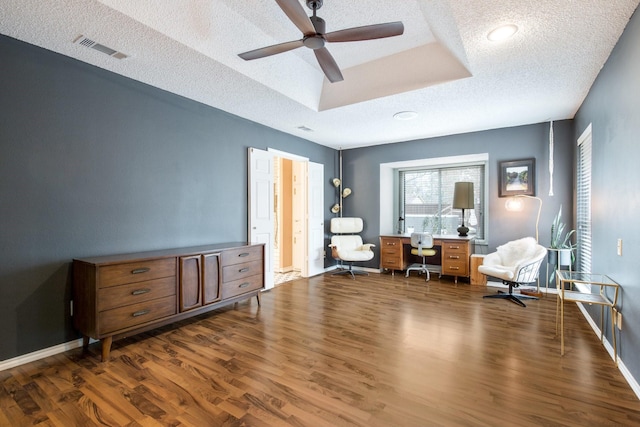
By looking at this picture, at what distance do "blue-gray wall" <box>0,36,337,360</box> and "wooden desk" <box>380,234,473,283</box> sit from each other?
3.40 meters

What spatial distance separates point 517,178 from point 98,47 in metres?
5.50

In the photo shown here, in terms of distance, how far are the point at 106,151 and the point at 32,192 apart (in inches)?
26.8

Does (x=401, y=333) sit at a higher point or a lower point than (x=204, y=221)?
lower

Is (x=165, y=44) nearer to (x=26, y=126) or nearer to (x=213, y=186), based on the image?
(x=26, y=126)

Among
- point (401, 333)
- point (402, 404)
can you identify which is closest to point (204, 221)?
point (401, 333)

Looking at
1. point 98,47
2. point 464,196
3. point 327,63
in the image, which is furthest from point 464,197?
point 98,47

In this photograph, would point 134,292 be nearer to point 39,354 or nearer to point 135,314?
point 135,314

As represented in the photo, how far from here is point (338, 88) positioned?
3.80 meters

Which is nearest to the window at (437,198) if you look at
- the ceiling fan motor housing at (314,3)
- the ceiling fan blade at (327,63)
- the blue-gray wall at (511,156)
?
the blue-gray wall at (511,156)

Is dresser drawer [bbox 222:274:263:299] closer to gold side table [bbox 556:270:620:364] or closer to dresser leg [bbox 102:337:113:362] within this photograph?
dresser leg [bbox 102:337:113:362]

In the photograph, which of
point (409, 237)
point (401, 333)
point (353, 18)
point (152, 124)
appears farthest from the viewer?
point (409, 237)

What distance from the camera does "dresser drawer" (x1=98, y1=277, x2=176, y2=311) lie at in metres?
2.44

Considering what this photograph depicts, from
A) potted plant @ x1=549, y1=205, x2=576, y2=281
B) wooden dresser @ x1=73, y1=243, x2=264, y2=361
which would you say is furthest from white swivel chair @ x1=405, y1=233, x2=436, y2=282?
wooden dresser @ x1=73, y1=243, x2=264, y2=361

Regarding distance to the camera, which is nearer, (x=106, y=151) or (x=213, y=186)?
(x=106, y=151)
